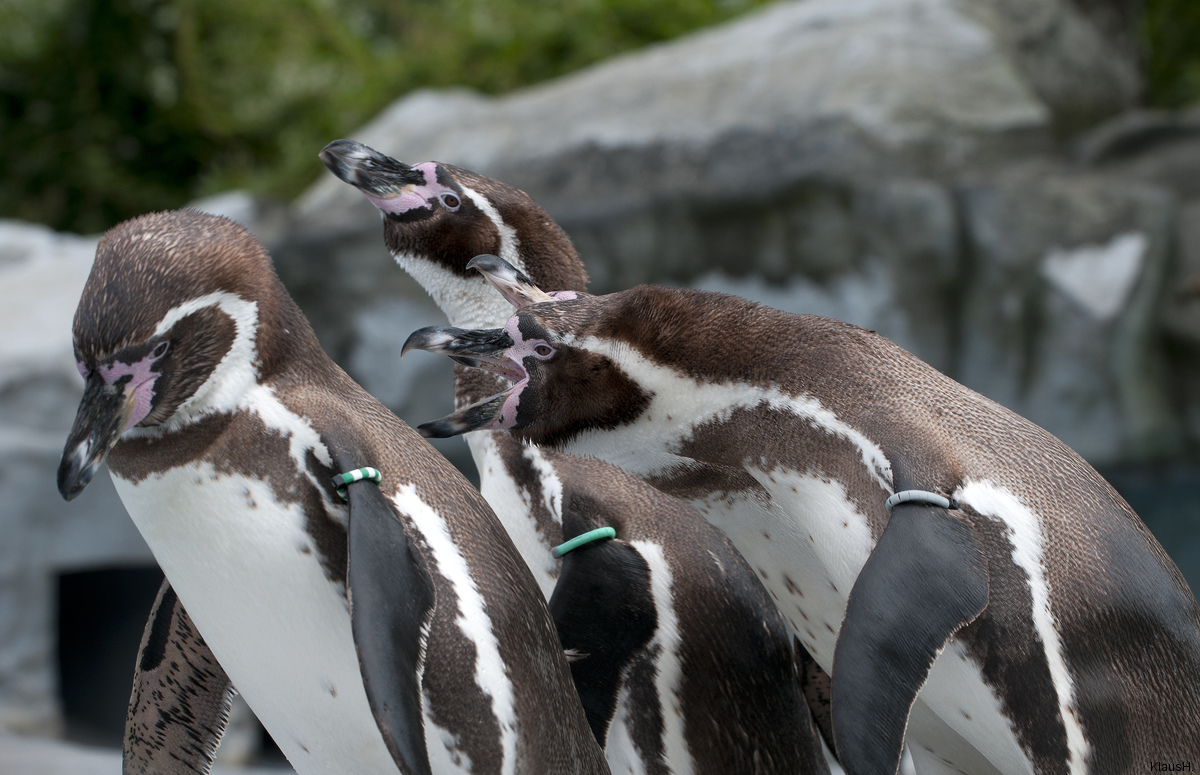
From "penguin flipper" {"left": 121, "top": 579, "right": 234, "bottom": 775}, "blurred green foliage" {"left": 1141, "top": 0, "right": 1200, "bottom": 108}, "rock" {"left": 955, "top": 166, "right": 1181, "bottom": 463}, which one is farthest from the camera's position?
"blurred green foliage" {"left": 1141, "top": 0, "right": 1200, "bottom": 108}

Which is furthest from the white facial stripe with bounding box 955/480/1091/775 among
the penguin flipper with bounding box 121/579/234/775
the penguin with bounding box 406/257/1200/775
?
the penguin flipper with bounding box 121/579/234/775

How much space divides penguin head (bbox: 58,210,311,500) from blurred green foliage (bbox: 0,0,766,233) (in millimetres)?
6590

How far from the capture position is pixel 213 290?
114cm

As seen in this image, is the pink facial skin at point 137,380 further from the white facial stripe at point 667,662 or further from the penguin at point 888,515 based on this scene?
the white facial stripe at point 667,662

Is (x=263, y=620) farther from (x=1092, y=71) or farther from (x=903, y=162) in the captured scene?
(x=1092, y=71)

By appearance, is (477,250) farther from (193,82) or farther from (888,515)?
(193,82)

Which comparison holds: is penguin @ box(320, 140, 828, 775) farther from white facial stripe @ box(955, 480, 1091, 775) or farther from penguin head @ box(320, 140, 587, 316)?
white facial stripe @ box(955, 480, 1091, 775)

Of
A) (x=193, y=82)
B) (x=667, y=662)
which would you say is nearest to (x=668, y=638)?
(x=667, y=662)

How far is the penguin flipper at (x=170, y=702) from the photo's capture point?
1407mm

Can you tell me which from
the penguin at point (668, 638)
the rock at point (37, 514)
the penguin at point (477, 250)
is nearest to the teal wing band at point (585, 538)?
the penguin at point (668, 638)

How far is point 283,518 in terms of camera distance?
3.76 ft

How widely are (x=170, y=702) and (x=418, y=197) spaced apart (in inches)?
29.6

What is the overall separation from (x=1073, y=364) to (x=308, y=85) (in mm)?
5518

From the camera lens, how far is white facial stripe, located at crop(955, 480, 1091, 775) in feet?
3.41
